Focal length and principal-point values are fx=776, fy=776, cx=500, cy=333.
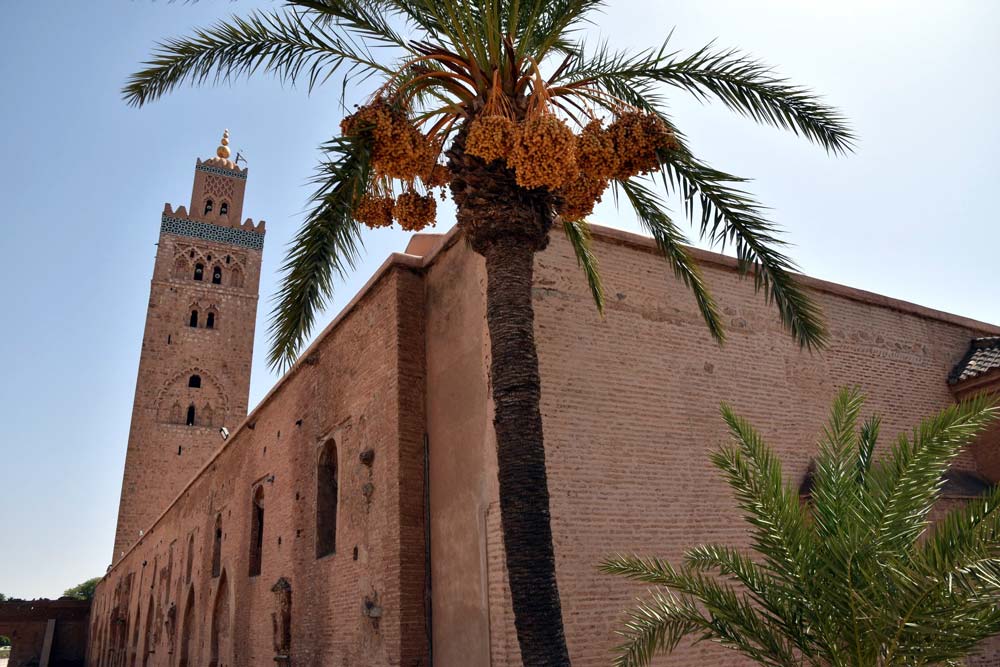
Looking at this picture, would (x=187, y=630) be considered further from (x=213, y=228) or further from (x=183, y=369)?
(x=213, y=228)

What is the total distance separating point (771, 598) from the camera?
462 centimetres

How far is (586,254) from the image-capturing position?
7.28m

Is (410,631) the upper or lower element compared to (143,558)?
lower

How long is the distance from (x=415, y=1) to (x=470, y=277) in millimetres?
2837

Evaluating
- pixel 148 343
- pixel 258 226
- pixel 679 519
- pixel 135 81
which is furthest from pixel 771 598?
pixel 258 226

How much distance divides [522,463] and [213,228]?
120ft

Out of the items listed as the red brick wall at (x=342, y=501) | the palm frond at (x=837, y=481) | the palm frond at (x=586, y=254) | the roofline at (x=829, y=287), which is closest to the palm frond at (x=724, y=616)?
the palm frond at (x=837, y=481)

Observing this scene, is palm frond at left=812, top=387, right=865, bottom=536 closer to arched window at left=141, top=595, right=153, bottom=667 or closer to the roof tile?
the roof tile

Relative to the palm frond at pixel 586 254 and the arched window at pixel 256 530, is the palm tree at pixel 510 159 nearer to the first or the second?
the palm frond at pixel 586 254

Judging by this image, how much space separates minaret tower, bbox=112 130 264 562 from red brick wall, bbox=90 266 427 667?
17922 millimetres

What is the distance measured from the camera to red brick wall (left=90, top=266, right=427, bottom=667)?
7.89 meters

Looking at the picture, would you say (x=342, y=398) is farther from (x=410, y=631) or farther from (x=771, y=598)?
(x=771, y=598)

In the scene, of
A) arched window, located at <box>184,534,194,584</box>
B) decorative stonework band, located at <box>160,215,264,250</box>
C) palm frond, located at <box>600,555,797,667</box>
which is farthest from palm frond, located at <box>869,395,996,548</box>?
decorative stonework band, located at <box>160,215,264,250</box>

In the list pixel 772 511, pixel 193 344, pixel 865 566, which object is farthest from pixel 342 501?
pixel 193 344
